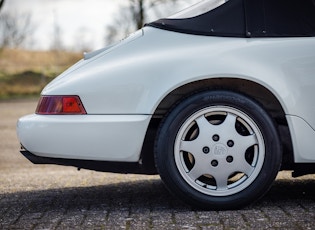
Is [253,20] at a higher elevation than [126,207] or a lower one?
higher

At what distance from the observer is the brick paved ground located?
156 inches

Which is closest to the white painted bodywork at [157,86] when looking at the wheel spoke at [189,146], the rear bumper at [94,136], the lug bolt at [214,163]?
the rear bumper at [94,136]

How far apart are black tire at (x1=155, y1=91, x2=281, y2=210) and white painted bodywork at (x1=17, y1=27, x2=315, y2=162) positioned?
141 millimetres

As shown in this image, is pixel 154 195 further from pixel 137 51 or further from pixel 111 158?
pixel 137 51

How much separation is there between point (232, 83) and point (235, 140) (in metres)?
0.41

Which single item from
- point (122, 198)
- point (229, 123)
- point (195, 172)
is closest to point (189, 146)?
point (195, 172)

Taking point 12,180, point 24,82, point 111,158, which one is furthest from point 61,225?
point 24,82

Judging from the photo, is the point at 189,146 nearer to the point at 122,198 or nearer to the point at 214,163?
the point at 214,163

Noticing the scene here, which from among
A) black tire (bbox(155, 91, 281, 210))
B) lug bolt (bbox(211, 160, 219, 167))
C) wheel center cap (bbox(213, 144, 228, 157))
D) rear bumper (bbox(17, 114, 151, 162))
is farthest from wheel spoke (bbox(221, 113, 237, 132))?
rear bumper (bbox(17, 114, 151, 162))

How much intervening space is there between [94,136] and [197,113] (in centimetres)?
68

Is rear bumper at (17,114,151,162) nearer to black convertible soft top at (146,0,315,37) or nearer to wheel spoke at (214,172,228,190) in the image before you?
wheel spoke at (214,172,228,190)

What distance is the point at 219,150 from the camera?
4.24m

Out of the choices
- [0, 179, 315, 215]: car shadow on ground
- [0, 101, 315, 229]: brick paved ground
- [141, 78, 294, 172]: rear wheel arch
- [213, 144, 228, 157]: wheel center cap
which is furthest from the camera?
[0, 179, 315, 215]: car shadow on ground

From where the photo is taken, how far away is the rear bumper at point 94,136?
4266 mm
